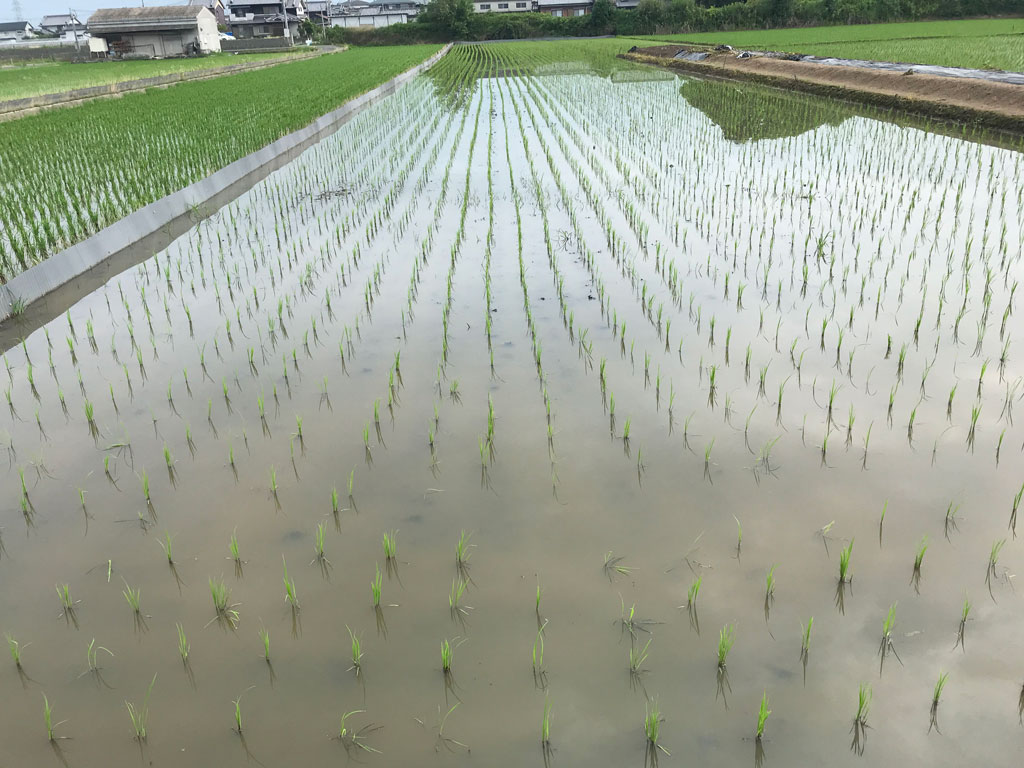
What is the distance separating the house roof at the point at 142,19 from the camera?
3666 cm

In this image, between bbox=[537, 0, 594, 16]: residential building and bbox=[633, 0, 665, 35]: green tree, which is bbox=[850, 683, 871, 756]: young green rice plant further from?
bbox=[537, 0, 594, 16]: residential building

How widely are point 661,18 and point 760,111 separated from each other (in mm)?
34883

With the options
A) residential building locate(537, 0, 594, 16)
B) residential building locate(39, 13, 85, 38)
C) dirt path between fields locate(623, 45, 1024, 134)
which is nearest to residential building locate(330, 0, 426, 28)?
residential building locate(537, 0, 594, 16)

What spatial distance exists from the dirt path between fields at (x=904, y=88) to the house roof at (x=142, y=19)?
30.7 metres

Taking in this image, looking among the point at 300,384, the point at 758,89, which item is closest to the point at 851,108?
the point at 758,89

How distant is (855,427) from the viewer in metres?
2.79

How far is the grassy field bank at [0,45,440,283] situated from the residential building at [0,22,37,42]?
65253 mm

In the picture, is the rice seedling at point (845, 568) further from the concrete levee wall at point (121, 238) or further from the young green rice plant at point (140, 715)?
the concrete levee wall at point (121, 238)

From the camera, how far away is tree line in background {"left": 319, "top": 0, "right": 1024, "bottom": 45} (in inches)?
1377

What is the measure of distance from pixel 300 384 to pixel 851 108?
11.1 meters

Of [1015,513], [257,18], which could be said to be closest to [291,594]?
[1015,513]

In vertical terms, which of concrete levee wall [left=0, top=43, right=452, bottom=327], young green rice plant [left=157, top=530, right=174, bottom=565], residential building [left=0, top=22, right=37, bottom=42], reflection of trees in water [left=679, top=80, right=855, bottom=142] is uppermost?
residential building [left=0, top=22, right=37, bottom=42]

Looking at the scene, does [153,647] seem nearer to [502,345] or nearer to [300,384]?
[300,384]

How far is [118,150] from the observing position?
29.9 feet
